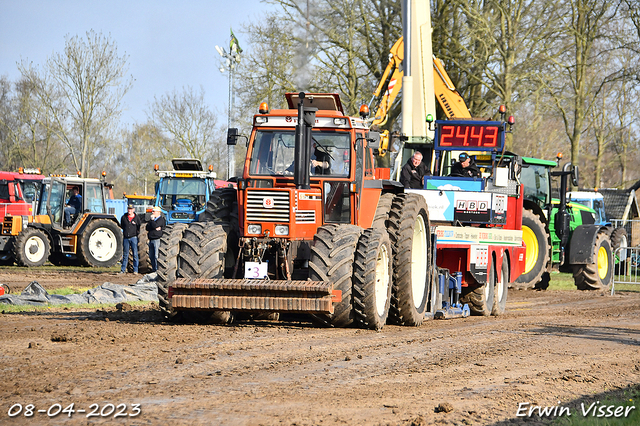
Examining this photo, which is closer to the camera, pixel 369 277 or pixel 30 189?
pixel 369 277

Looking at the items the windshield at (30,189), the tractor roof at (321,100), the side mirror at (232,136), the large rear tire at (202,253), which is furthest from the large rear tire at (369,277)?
the windshield at (30,189)

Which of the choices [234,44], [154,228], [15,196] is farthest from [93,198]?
[234,44]

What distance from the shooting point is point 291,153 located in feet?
33.5

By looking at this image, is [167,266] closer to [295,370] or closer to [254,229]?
[254,229]

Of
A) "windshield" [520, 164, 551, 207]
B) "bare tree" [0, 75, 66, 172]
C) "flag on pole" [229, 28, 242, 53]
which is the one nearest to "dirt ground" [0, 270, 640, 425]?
"windshield" [520, 164, 551, 207]

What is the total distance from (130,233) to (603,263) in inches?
485

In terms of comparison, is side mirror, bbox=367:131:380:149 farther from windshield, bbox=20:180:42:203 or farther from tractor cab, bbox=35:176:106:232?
windshield, bbox=20:180:42:203

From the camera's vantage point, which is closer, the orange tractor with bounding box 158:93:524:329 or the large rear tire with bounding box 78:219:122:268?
the orange tractor with bounding box 158:93:524:329

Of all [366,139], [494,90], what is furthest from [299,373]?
[494,90]

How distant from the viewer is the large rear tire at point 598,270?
755 inches

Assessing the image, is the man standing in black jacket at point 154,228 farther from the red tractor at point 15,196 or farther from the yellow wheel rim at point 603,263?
the yellow wheel rim at point 603,263

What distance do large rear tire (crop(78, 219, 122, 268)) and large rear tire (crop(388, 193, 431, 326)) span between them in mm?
13093

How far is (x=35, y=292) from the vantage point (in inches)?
512

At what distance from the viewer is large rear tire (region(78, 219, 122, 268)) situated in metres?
22.1
